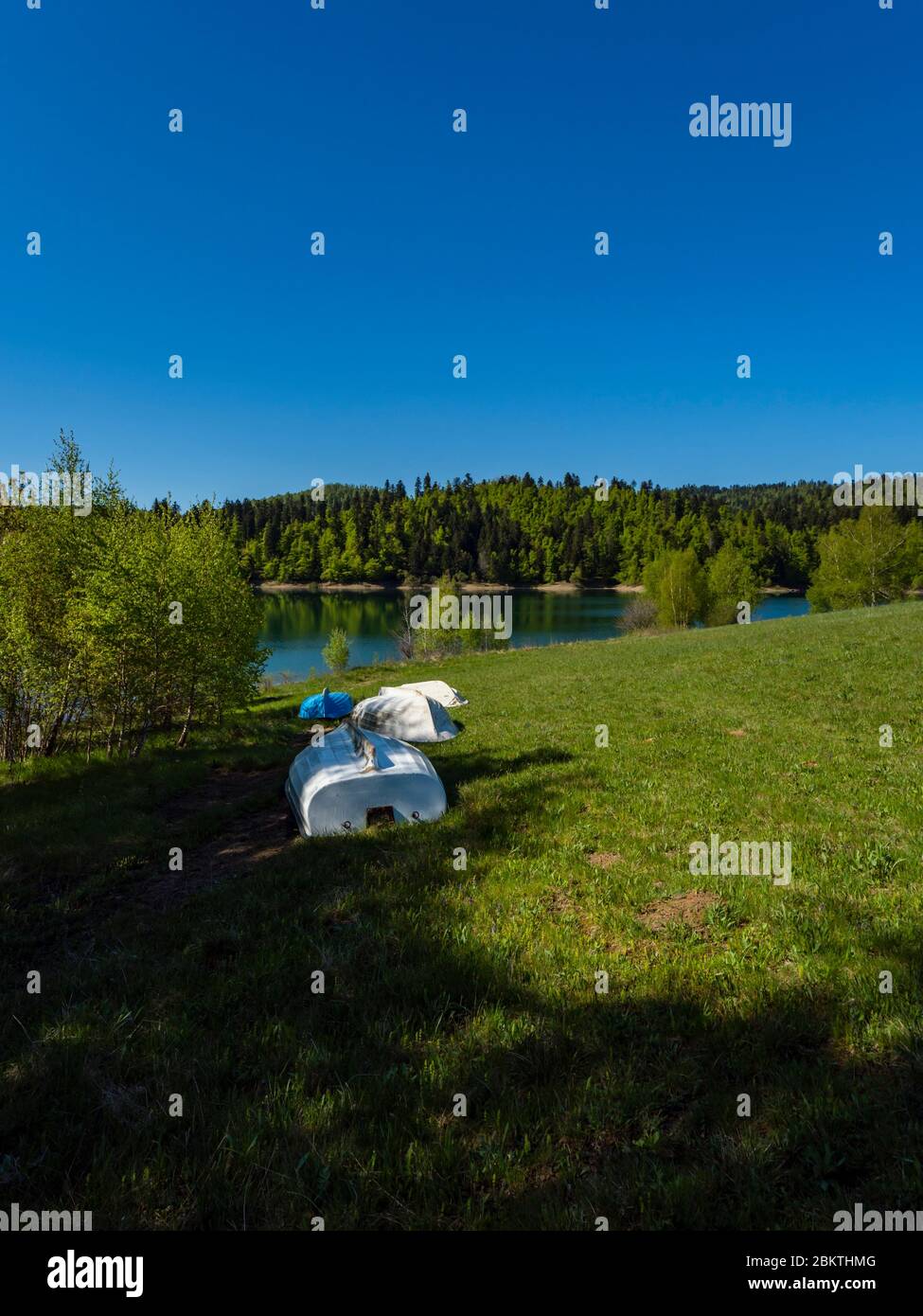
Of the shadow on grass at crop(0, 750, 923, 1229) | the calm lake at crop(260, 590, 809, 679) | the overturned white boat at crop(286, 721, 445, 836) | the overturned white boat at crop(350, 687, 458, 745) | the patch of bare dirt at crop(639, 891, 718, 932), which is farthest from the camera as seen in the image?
the calm lake at crop(260, 590, 809, 679)

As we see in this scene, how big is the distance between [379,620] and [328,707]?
10383 centimetres

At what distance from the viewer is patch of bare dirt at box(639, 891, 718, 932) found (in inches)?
285

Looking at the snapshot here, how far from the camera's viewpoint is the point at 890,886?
24.8 feet

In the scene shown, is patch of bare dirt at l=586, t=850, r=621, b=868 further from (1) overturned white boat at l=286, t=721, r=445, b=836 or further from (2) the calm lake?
(2) the calm lake

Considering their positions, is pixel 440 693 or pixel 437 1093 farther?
pixel 440 693

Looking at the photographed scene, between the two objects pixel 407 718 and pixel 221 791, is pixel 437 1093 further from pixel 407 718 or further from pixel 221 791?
pixel 407 718

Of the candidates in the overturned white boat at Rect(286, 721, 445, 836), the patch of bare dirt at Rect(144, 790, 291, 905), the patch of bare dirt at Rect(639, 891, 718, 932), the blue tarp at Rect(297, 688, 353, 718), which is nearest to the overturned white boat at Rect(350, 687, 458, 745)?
the blue tarp at Rect(297, 688, 353, 718)

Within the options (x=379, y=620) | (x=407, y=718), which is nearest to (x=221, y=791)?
(x=407, y=718)

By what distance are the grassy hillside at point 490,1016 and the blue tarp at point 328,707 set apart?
859 inches

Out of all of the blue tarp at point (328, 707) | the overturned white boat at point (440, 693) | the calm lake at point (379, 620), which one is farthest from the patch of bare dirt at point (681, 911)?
the calm lake at point (379, 620)

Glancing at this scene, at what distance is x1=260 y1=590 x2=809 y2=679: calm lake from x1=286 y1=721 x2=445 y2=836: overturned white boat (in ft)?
186

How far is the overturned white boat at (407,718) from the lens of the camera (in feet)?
81.8

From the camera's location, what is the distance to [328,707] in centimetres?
3575
